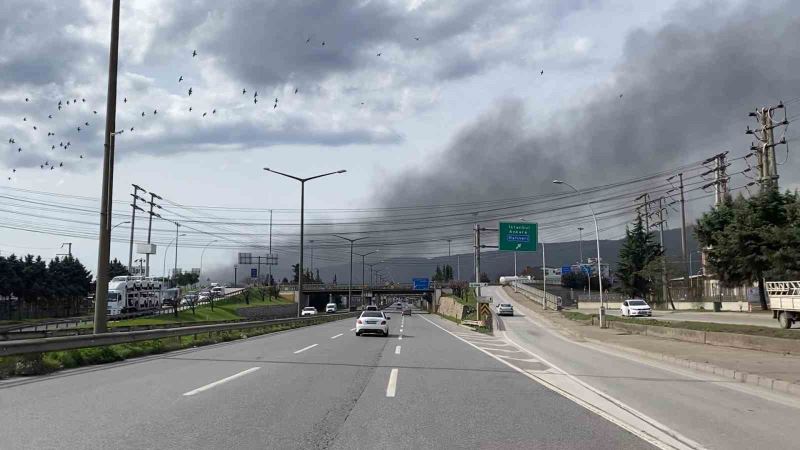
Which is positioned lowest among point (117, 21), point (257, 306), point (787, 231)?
point (257, 306)

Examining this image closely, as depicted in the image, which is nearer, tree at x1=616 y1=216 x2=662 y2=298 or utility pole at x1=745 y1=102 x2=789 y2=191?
utility pole at x1=745 y1=102 x2=789 y2=191

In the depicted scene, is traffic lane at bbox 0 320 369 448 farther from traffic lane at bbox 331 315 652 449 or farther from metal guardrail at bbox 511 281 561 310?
metal guardrail at bbox 511 281 561 310

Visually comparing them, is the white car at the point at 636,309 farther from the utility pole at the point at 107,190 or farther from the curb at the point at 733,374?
the utility pole at the point at 107,190

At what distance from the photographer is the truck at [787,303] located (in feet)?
92.2

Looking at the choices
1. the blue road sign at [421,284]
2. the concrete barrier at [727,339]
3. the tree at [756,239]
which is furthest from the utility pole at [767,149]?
the blue road sign at [421,284]

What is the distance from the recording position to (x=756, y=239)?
5109 cm

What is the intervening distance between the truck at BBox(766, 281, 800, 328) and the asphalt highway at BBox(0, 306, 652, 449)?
19.3 meters

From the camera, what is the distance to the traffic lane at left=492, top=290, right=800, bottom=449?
8.34 metres

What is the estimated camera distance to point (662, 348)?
23.3m

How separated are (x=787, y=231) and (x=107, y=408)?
47131 millimetres

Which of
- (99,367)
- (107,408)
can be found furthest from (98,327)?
(107,408)

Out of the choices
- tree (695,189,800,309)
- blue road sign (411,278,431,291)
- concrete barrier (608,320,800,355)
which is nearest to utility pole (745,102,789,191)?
tree (695,189,800,309)

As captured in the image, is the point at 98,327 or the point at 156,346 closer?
the point at 98,327

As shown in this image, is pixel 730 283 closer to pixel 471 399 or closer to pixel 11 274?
pixel 471 399
